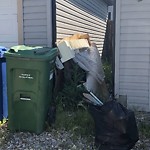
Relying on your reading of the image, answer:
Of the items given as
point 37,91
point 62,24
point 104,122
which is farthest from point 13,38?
point 104,122

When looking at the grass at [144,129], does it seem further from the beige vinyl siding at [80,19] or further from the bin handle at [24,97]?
the beige vinyl siding at [80,19]

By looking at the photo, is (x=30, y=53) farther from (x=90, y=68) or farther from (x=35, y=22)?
(x=35, y=22)

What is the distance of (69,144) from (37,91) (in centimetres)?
92

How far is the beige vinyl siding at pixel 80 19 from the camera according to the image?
7144 mm

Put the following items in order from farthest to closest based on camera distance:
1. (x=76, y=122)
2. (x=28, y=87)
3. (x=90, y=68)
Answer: (x=90, y=68) < (x=76, y=122) < (x=28, y=87)

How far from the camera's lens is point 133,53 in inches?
229

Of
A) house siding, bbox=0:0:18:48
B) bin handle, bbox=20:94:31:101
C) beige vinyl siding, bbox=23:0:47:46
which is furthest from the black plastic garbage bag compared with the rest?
house siding, bbox=0:0:18:48

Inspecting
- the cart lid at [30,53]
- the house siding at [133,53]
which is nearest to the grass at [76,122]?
the cart lid at [30,53]

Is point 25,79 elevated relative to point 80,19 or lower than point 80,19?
lower

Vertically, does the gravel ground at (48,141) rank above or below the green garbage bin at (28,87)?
below

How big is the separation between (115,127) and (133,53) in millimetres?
2211

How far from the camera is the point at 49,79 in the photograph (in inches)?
189

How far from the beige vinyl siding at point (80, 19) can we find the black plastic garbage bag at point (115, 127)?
321 centimetres

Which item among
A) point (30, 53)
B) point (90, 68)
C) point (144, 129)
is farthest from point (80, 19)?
point (144, 129)
